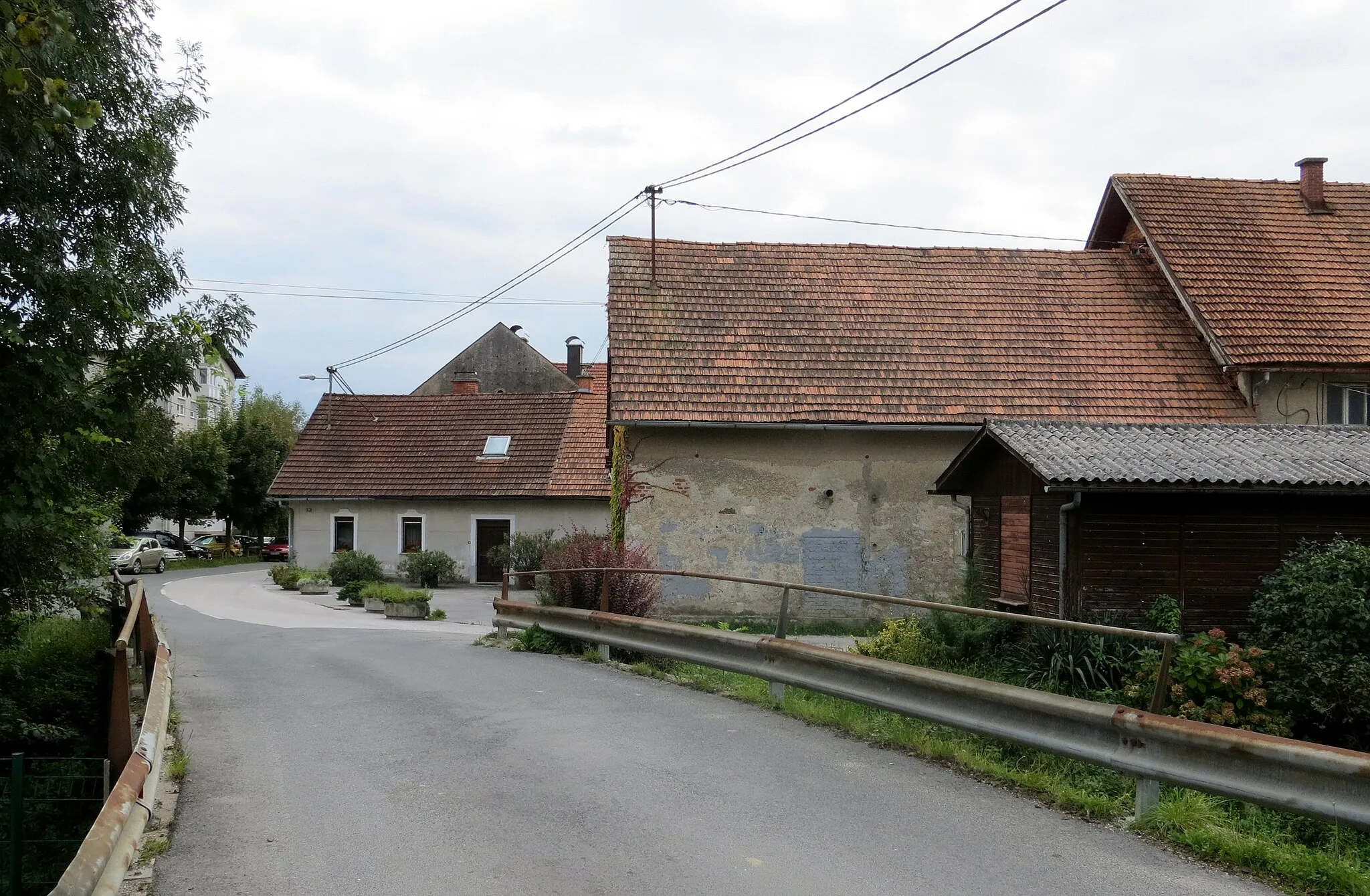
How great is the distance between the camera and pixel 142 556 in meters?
44.2

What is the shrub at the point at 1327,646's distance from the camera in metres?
10.0

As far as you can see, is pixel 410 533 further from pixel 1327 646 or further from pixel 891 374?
pixel 1327 646

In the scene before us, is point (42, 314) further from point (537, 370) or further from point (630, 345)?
point (537, 370)

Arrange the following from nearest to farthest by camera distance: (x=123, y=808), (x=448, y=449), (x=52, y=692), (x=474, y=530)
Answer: (x=123, y=808) < (x=52, y=692) < (x=474, y=530) < (x=448, y=449)

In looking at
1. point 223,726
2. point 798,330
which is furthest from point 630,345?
point 223,726

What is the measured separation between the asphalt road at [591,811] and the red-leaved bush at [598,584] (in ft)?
10.8

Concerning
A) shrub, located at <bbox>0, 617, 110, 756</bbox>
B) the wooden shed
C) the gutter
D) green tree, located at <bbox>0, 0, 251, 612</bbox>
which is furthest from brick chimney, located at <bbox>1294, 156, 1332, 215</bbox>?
shrub, located at <bbox>0, 617, 110, 756</bbox>

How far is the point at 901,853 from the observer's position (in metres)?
5.92

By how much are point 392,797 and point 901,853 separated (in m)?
3.11

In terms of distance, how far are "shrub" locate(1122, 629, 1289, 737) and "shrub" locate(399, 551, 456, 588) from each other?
26858mm

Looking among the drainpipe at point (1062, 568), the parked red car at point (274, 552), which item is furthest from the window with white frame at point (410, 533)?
the drainpipe at point (1062, 568)

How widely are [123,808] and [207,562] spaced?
52.8 metres

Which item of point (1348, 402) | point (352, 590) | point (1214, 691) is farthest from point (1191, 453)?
point (352, 590)

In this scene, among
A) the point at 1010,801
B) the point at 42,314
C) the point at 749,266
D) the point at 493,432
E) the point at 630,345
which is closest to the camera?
the point at 1010,801
